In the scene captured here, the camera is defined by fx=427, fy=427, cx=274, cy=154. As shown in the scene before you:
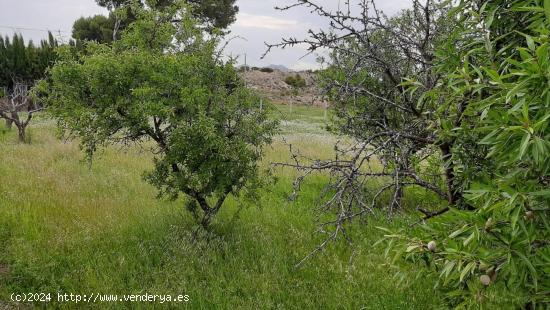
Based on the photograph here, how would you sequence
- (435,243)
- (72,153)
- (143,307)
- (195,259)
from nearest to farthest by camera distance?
(435,243) → (143,307) → (195,259) → (72,153)

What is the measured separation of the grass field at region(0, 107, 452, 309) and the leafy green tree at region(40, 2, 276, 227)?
0.84m

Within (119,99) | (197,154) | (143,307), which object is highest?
(119,99)

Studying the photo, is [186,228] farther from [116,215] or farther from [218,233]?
[116,215]

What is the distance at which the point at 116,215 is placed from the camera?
23.5 ft

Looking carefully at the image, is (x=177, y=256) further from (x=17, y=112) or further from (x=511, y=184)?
(x=17, y=112)

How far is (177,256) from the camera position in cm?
580

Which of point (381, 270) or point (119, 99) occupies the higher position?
point (119, 99)

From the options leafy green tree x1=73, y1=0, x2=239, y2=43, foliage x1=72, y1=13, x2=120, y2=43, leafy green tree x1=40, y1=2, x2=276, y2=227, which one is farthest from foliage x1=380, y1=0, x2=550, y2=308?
foliage x1=72, y1=13, x2=120, y2=43

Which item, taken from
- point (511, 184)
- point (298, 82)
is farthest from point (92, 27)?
point (511, 184)

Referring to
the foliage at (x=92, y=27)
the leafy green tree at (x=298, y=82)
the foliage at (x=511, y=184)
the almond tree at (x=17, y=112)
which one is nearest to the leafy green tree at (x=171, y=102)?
the leafy green tree at (x=298, y=82)

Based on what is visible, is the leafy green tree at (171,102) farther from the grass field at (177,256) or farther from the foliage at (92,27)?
the foliage at (92,27)

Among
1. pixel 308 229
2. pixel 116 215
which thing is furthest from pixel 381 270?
pixel 116 215

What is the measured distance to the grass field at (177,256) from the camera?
4844 millimetres

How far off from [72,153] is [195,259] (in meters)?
8.15
